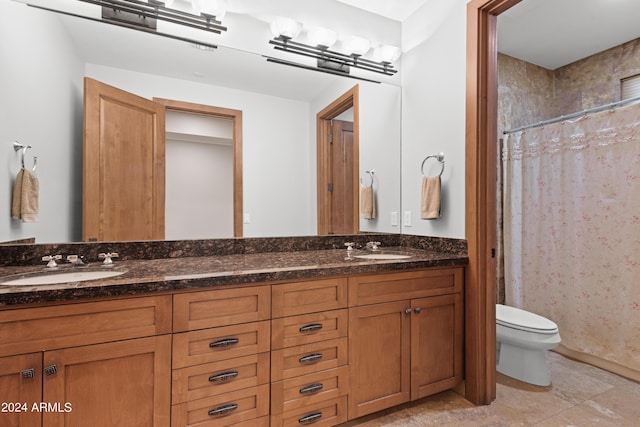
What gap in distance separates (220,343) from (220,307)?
0.45ft

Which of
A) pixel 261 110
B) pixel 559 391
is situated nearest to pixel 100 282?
pixel 261 110

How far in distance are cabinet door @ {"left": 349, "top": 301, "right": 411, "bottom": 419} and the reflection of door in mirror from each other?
0.89m

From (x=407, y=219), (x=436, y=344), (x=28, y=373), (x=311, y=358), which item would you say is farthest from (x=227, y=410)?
(x=407, y=219)

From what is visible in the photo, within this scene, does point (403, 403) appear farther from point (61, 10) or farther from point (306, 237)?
point (61, 10)

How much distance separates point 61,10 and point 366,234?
6.79 feet

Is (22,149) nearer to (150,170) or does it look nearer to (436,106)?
(150,170)

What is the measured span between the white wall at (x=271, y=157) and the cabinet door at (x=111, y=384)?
34.1 inches

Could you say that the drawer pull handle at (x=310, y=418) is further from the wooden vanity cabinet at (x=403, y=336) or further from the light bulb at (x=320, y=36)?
the light bulb at (x=320, y=36)

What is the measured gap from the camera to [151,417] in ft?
3.58

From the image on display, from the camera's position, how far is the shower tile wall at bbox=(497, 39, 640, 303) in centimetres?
271

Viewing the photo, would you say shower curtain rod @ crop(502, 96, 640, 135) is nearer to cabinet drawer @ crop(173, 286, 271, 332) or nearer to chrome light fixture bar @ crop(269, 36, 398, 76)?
chrome light fixture bar @ crop(269, 36, 398, 76)

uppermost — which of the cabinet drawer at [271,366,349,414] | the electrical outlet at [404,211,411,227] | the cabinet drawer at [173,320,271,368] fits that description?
the electrical outlet at [404,211,411,227]

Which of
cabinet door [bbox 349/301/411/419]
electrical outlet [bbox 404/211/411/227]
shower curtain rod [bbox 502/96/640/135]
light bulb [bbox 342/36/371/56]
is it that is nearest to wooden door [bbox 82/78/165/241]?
cabinet door [bbox 349/301/411/419]

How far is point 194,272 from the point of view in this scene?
1217mm
